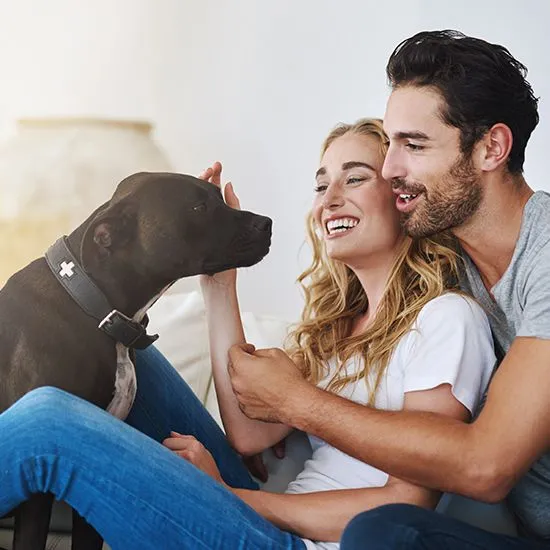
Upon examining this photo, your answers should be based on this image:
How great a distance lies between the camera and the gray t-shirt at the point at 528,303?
4.59 feet

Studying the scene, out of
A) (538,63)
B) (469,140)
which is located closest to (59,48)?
(538,63)

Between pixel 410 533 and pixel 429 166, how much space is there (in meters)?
0.69

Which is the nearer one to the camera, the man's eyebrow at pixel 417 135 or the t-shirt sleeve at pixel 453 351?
the t-shirt sleeve at pixel 453 351

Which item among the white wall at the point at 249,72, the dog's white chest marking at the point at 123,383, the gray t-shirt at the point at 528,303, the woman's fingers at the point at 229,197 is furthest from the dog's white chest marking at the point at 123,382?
the white wall at the point at 249,72

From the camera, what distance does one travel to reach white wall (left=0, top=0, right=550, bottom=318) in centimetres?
254

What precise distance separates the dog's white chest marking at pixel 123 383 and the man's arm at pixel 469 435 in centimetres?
33

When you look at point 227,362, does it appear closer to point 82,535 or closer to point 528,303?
point 82,535

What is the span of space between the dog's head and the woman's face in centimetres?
17

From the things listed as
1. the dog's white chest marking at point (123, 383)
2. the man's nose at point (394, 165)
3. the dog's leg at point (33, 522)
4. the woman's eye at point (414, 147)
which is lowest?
the dog's leg at point (33, 522)

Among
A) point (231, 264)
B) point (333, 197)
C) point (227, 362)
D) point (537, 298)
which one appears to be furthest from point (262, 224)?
point (537, 298)

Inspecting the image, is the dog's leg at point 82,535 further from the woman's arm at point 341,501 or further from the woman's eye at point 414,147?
the woman's eye at point 414,147

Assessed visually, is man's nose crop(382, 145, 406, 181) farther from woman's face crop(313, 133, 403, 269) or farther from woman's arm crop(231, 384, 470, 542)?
woman's arm crop(231, 384, 470, 542)

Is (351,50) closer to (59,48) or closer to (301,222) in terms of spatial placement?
(301,222)

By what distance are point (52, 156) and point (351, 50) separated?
3.01 feet
